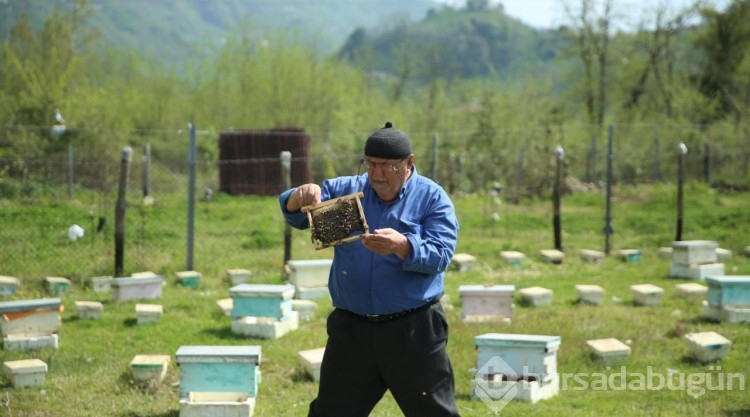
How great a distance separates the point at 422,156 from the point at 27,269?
15314 millimetres

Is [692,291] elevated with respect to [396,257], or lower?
lower

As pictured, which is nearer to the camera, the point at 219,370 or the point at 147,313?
the point at 219,370

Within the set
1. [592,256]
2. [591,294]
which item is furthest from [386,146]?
[592,256]

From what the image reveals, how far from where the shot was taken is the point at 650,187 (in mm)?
23266

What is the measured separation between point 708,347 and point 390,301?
4.34 m

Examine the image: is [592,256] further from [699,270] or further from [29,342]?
[29,342]

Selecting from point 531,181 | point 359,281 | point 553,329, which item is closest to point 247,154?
point 531,181

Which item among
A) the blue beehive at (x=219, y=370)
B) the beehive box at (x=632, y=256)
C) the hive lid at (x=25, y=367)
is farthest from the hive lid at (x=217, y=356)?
the beehive box at (x=632, y=256)

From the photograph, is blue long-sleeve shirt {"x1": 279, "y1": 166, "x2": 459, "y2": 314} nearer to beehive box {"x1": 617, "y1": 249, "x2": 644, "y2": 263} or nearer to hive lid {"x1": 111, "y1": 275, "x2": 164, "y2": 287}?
hive lid {"x1": 111, "y1": 275, "x2": 164, "y2": 287}

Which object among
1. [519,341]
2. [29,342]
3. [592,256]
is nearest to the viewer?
[519,341]

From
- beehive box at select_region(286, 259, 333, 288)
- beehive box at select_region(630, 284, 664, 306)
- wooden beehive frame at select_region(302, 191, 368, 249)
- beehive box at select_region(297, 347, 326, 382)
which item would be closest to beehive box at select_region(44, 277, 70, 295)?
beehive box at select_region(286, 259, 333, 288)

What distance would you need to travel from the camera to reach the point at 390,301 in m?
4.12

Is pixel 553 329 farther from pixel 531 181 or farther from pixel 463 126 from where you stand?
pixel 463 126

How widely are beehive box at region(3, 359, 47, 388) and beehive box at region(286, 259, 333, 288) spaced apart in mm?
3797
